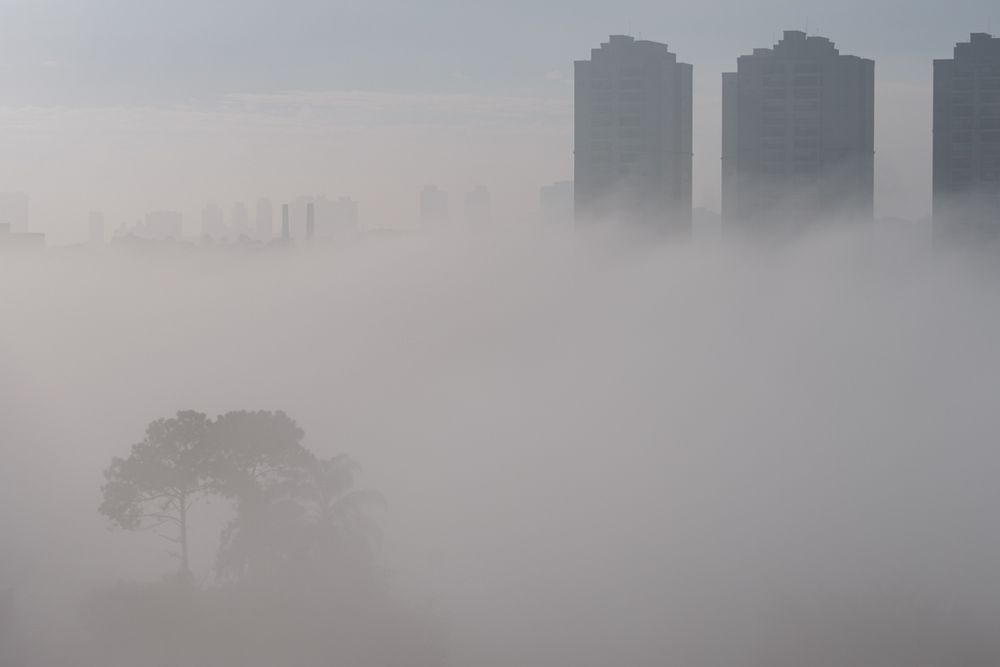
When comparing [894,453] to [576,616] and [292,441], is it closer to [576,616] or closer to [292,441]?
[576,616]

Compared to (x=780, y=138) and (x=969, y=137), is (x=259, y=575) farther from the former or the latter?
(x=969, y=137)

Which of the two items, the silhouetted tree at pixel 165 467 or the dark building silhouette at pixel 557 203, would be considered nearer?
the silhouetted tree at pixel 165 467

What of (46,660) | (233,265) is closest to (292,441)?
(46,660)

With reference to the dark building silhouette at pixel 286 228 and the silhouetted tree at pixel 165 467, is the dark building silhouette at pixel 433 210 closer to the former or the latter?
the dark building silhouette at pixel 286 228

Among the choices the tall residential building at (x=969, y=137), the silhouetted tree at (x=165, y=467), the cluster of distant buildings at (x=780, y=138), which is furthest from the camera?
the cluster of distant buildings at (x=780, y=138)

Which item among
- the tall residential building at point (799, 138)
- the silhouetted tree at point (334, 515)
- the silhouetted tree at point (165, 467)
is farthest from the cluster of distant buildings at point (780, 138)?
the silhouetted tree at point (165, 467)

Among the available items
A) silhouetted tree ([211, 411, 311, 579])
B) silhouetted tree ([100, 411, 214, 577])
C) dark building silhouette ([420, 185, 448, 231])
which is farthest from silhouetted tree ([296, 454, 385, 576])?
dark building silhouette ([420, 185, 448, 231])
